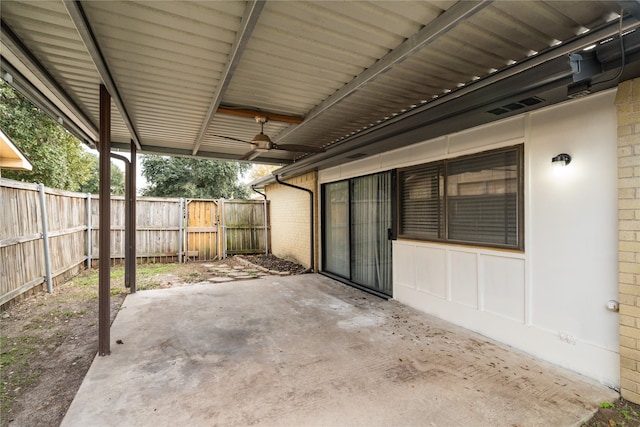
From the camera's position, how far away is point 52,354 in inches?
124

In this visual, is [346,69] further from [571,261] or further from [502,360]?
[502,360]

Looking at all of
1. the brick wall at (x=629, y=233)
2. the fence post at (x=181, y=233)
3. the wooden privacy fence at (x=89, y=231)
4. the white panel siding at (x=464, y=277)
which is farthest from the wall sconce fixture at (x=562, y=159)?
the fence post at (x=181, y=233)

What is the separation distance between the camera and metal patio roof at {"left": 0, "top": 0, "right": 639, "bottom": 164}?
78.7 inches

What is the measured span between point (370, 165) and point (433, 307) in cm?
264

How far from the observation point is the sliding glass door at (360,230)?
519 cm

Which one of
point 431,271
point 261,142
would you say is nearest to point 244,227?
point 261,142

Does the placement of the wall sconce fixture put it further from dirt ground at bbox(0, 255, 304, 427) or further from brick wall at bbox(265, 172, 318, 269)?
brick wall at bbox(265, 172, 318, 269)

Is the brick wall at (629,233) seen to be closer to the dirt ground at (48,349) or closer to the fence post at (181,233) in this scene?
the dirt ground at (48,349)

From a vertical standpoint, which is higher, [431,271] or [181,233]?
[181,233]

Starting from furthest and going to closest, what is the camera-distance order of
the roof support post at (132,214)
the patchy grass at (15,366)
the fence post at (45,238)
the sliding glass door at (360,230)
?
the roof support post at (132,214)
the sliding glass door at (360,230)
the fence post at (45,238)
the patchy grass at (15,366)

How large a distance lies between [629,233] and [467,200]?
5.12ft

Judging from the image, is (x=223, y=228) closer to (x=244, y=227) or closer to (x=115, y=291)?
(x=244, y=227)

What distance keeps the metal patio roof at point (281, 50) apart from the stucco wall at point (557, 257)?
0.44 meters

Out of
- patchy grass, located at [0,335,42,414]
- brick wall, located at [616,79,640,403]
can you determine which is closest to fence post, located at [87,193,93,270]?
patchy grass, located at [0,335,42,414]
